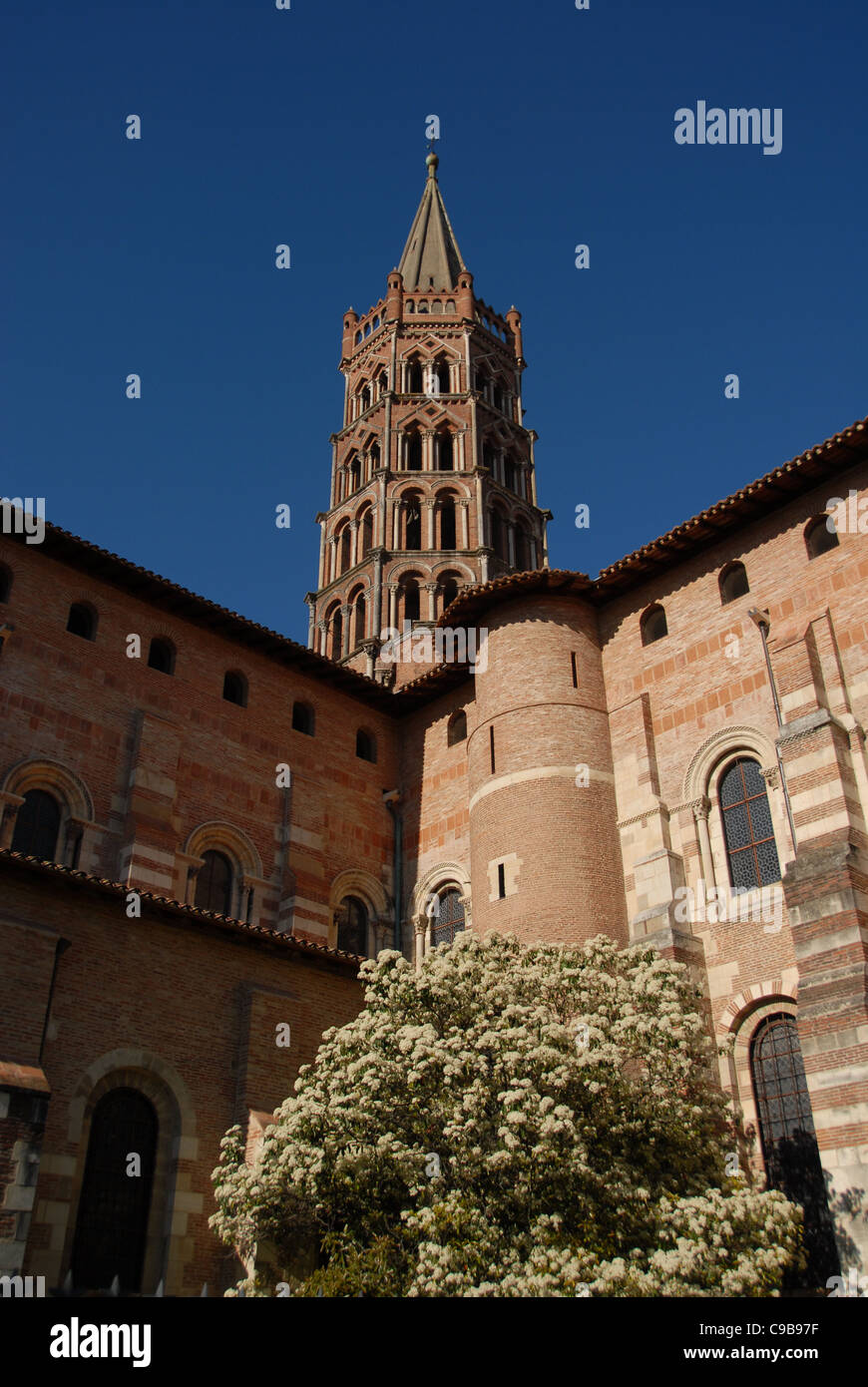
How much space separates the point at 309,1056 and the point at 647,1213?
7600mm

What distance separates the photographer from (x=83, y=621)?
22.5 meters

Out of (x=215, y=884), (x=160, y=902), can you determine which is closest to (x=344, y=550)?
(x=215, y=884)

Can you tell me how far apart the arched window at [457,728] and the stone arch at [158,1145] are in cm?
1062

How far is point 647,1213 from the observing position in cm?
1344

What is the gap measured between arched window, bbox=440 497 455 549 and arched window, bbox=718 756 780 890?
24.0 meters

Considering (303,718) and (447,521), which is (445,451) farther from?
(303,718)

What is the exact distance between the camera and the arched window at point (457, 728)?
26.0 m

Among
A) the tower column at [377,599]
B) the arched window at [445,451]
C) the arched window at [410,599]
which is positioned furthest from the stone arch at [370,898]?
the arched window at [445,451]

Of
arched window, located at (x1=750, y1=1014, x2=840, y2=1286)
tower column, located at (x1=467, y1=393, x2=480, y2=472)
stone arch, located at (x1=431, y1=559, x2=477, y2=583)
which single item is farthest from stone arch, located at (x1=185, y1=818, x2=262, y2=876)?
tower column, located at (x1=467, y1=393, x2=480, y2=472)

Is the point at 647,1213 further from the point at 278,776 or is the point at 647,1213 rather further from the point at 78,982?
the point at 278,776

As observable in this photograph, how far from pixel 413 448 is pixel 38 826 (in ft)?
92.5

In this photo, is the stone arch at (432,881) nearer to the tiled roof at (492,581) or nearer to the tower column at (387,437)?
the tiled roof at (492,581)
